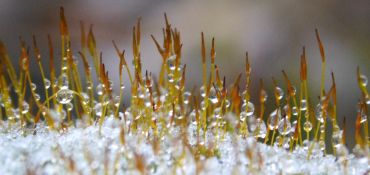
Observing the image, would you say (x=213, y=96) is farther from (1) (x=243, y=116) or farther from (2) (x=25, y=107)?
(2) (x=25, y=107)

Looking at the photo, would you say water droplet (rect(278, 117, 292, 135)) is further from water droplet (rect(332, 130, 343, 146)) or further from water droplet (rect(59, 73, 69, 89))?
water droplet (rect(59, 73, 69, 89))

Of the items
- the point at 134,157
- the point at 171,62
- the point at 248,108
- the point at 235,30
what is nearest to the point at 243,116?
the point at 248,108

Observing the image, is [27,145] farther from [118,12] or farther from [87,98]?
[118,12]

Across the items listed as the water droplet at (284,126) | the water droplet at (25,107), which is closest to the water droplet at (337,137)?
the water droplet at (284,126)

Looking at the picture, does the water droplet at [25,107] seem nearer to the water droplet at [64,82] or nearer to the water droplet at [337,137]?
the water droplet at [64,82]

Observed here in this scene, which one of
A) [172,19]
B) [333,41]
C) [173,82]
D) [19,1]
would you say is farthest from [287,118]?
[19,1]

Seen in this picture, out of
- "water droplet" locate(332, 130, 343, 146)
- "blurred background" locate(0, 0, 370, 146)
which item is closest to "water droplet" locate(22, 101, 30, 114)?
"water droplet" locate(332, 130, 343, 146)
